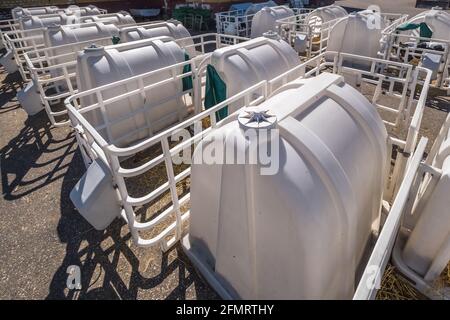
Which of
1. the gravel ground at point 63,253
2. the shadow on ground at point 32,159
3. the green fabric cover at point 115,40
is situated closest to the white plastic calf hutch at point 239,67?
the gravel ground at point 63,253

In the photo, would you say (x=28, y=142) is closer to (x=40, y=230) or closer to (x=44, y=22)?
(x=40, y=230)

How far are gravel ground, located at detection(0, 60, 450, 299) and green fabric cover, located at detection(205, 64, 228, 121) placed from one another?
2593 mm

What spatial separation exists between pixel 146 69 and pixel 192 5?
17262 millimetres

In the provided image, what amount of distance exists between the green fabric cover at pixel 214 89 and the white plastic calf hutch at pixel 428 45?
5.95 metres

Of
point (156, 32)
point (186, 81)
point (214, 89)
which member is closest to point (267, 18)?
point (156, 32)

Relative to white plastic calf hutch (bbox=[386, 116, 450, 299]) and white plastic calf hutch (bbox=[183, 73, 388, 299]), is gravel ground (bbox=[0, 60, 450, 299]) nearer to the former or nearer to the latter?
white plastic calf hutch (bbox=[183, 73, 388, 299])

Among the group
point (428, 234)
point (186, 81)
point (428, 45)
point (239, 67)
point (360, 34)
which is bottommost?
point (428, 234)

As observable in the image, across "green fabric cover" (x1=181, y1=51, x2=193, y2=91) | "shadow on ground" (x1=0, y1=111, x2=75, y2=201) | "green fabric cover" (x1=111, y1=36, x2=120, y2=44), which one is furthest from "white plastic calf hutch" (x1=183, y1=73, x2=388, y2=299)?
"green fabric cover" (x1=111, y1=36, x2=120, y2=44)

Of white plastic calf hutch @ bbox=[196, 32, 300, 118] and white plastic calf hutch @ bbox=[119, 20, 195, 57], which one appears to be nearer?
white plastic calf hutch @ bbox=[196, 32, 300, 118]

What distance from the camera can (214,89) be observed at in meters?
5.07

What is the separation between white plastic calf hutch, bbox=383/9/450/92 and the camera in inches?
295

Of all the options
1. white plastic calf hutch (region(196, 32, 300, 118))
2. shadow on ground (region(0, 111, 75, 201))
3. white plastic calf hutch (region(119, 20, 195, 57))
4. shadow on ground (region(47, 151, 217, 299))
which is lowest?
shadow on ground (region(47, 151, 217, 299))

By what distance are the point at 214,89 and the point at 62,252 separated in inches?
136

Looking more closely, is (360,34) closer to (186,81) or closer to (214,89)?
(186,81)
